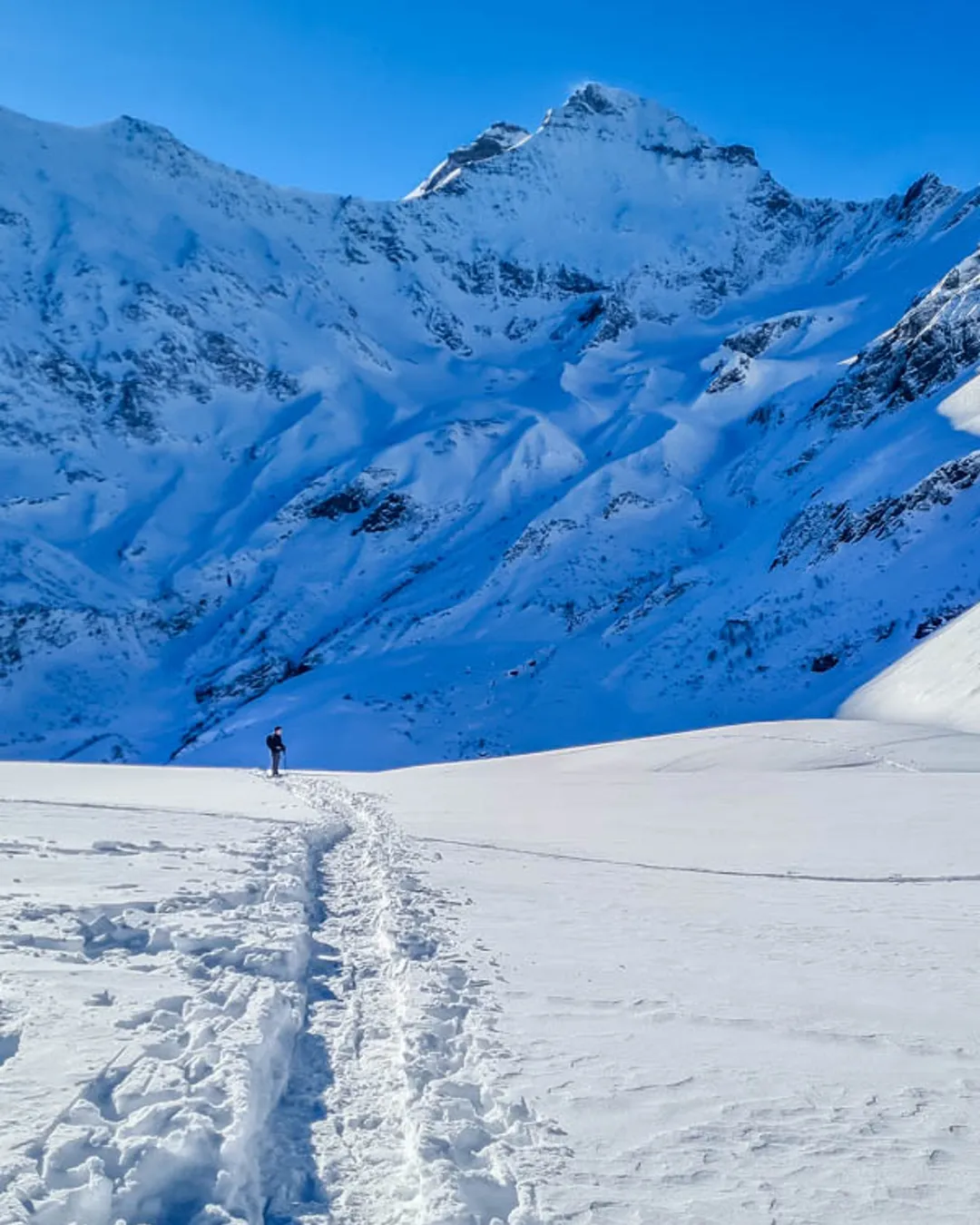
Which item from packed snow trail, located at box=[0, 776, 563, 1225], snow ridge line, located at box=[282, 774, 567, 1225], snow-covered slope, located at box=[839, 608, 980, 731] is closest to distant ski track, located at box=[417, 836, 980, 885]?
packed snow trail, located at box=[0, 776, 563, 1225]

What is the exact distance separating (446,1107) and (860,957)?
4179 millimetres

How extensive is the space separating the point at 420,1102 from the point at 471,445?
80.6 metres

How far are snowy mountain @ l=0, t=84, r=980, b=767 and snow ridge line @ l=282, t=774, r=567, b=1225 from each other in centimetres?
3303

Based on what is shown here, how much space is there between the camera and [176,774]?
26.6 metres

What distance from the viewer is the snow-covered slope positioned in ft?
91.1

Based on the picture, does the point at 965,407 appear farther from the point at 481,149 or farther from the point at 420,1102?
the point at 481,149

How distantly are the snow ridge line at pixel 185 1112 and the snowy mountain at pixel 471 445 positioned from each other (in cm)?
3414

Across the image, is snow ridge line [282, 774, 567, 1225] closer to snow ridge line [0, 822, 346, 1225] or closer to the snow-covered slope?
snow ridge line [0, 822, 346, 1225]

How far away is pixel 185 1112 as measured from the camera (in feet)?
12.3

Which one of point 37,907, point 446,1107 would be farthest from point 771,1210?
point 37,907

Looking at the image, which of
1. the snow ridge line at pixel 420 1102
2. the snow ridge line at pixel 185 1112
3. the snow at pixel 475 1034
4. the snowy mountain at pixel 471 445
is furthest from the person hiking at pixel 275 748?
the snow ridge line at pixel 185 1112

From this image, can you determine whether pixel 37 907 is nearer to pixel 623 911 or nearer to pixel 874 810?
pixel 623 911

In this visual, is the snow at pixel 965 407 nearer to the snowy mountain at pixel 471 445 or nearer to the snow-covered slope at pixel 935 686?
the snowy mountain at pixel 471 445

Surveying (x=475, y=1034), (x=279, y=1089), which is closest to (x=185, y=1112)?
(x=279, y=1089)
